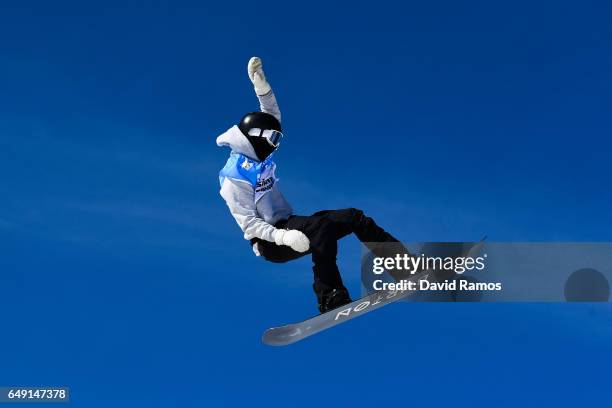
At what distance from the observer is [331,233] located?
1278 centimetres

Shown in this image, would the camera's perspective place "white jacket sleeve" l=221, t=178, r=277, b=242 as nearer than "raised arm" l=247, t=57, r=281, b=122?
Yes

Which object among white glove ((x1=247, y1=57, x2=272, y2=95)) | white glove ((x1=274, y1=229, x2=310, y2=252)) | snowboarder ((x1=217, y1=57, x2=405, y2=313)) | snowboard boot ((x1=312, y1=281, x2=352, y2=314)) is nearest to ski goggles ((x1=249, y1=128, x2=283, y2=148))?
snowboarder ((x1=217, y1=57, x2=405, y2=313))

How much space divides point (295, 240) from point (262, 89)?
294cm

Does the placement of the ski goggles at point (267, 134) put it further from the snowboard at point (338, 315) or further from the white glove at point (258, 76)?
the snowboard at point (338, 315)

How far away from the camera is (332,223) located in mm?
12766

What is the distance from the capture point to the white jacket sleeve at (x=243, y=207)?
511 inches

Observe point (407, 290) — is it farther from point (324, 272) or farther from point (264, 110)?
point (264, 110)

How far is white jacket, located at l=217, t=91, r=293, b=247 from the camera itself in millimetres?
13000

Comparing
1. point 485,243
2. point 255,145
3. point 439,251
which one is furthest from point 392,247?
point 255,145

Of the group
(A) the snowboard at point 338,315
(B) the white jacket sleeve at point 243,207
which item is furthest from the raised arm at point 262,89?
(A) the snowboard at point 338,315

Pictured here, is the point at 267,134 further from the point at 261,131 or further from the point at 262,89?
the point at 262,89

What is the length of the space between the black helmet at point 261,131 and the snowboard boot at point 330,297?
8.22 ft

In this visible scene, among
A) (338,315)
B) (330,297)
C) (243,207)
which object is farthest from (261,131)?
(338,315)

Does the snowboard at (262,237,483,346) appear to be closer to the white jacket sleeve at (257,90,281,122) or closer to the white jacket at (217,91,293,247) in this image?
the white jacket at (217,91,293,247)
